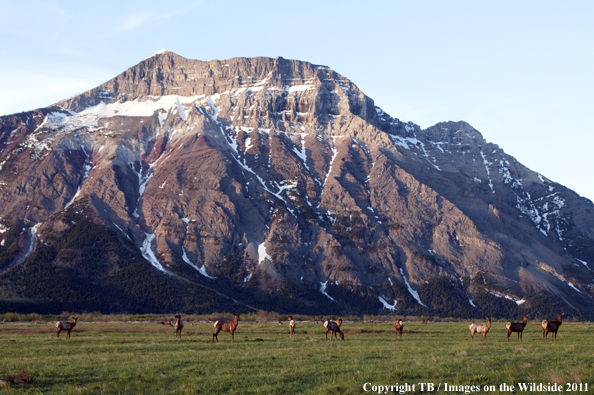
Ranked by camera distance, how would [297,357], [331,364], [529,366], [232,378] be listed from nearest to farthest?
[232,378], [529,366], [331,364], [297,357]

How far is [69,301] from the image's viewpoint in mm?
176750

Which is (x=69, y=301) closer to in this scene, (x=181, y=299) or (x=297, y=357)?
(x=181, y=299)

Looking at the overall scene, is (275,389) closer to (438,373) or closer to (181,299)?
(438,373)

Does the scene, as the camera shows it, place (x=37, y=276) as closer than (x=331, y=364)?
No

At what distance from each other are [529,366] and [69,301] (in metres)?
177

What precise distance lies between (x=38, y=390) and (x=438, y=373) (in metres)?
18.1

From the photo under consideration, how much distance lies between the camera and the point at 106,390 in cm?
2233

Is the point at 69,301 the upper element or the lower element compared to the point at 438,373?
lower

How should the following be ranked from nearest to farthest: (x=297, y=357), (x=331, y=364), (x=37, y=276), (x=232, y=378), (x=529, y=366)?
(x=232, y=378) < (x=529, y=366) < (x=331, y=364) < (x=297, y=357) < (x=37, y=276)

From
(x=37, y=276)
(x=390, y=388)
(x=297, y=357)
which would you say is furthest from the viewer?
(x=37, y=276)

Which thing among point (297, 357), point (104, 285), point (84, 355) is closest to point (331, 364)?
point (297, 357)

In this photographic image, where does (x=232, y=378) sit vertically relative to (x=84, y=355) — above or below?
above

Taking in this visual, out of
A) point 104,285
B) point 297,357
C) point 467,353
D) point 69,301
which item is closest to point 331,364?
point 297,357

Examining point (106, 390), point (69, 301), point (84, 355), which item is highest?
point (106, 390)
